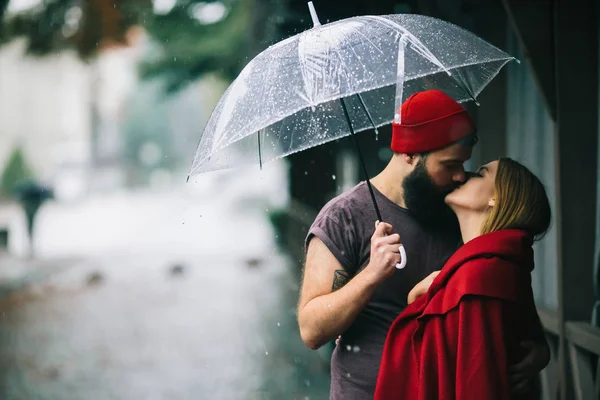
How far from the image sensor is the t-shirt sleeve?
277 centimetres

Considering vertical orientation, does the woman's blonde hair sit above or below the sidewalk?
above

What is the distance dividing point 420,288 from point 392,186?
1.13 feet

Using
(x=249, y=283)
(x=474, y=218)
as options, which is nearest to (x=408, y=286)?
(x=474, y=218)

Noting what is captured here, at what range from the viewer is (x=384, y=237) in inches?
103

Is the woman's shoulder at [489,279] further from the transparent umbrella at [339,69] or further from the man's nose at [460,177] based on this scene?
the transparent umbrella at [339,69]

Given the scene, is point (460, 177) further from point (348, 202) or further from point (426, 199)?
point (348, 202)

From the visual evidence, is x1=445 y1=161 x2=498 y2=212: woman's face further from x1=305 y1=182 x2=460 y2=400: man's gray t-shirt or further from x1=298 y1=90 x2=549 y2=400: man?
x1=305 y1=182 x2=460 y2=400: man's gray t-shirt

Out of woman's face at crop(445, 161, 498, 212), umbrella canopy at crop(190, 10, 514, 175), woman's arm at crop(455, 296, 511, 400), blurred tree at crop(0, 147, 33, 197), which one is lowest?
blurred tree at crop(0, 147, 33, 197)

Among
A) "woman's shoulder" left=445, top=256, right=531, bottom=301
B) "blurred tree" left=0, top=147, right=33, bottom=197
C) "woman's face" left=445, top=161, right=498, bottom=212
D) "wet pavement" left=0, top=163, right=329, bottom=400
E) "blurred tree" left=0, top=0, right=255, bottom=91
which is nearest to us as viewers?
"woman's shoulder" left=445, top=256, right=531, bottom=301

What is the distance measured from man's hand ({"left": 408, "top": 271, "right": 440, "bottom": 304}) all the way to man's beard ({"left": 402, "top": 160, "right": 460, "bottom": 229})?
184 millimetres

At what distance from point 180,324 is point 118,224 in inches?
877

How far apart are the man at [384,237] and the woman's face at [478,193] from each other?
0.04 m

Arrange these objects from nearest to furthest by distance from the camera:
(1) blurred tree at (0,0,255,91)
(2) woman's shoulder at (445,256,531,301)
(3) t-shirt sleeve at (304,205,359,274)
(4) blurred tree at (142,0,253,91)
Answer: (2) woman's shoulder at (445,256,531,301) < (3) t-shirt sleeve at (304,205,359,274) < (4) blurred tree at (142,0,253,91) < (1) blurred tree at (0,0,255,91)

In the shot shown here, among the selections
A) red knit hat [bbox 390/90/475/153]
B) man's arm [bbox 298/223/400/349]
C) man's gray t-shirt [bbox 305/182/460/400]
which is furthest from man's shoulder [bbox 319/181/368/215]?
red knit hat [bbox 390/90/475/153]
